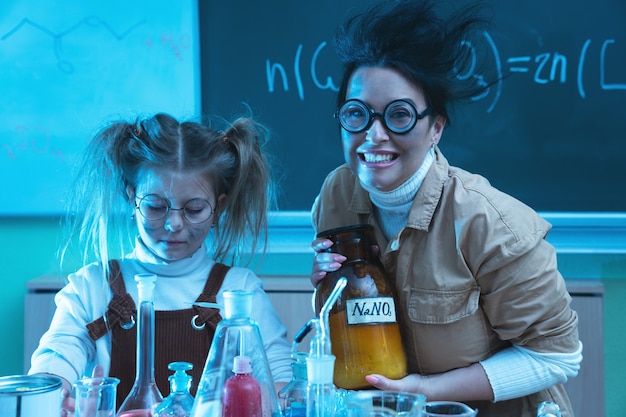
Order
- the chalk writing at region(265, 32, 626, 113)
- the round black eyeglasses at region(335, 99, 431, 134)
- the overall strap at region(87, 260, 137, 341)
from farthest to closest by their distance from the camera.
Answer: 1. the chalk writing at region(265, 32, 626, 113)
2. the overall strap at region(87, 260, 137, 341)
3. the round black eyeglasses at region(335, 99, 431, 134)

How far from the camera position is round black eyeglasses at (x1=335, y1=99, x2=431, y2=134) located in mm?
1126

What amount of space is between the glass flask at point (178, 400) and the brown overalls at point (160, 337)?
1.43ft

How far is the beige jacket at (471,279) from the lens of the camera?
118 centimetres

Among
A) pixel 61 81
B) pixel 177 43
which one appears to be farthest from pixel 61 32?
pixel 177 43

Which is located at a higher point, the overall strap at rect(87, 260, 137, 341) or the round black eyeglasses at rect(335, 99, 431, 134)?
the round black eyeglasses at rect(335, 99, 431, 134)

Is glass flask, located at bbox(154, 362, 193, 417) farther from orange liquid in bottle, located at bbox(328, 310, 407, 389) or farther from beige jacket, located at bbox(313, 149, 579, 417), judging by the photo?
beige jacket, located at bbox(313, 149, 579, 417)

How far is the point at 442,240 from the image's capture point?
4.03 feet

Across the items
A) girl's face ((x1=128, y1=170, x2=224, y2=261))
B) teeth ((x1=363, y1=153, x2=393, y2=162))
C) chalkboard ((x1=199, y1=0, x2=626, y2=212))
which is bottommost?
girl's face ((x1=128, y1=170, x2=224, y2=261))

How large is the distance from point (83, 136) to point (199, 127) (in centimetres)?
88

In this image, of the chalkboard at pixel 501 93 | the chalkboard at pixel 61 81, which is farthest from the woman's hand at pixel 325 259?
the chalkboard at pixel 61 81

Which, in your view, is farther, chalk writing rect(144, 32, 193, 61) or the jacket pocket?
chalk writing rect(144, 32, 193, 61)

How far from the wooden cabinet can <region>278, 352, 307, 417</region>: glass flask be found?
110 centimetres

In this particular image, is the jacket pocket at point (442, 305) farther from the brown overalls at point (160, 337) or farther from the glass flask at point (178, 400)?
the glass flask at point (178, 400)

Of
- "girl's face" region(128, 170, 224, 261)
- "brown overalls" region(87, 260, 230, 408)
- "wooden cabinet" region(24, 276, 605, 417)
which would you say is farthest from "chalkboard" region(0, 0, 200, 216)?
"brown overalls" region(87, 260, 230, 408)
